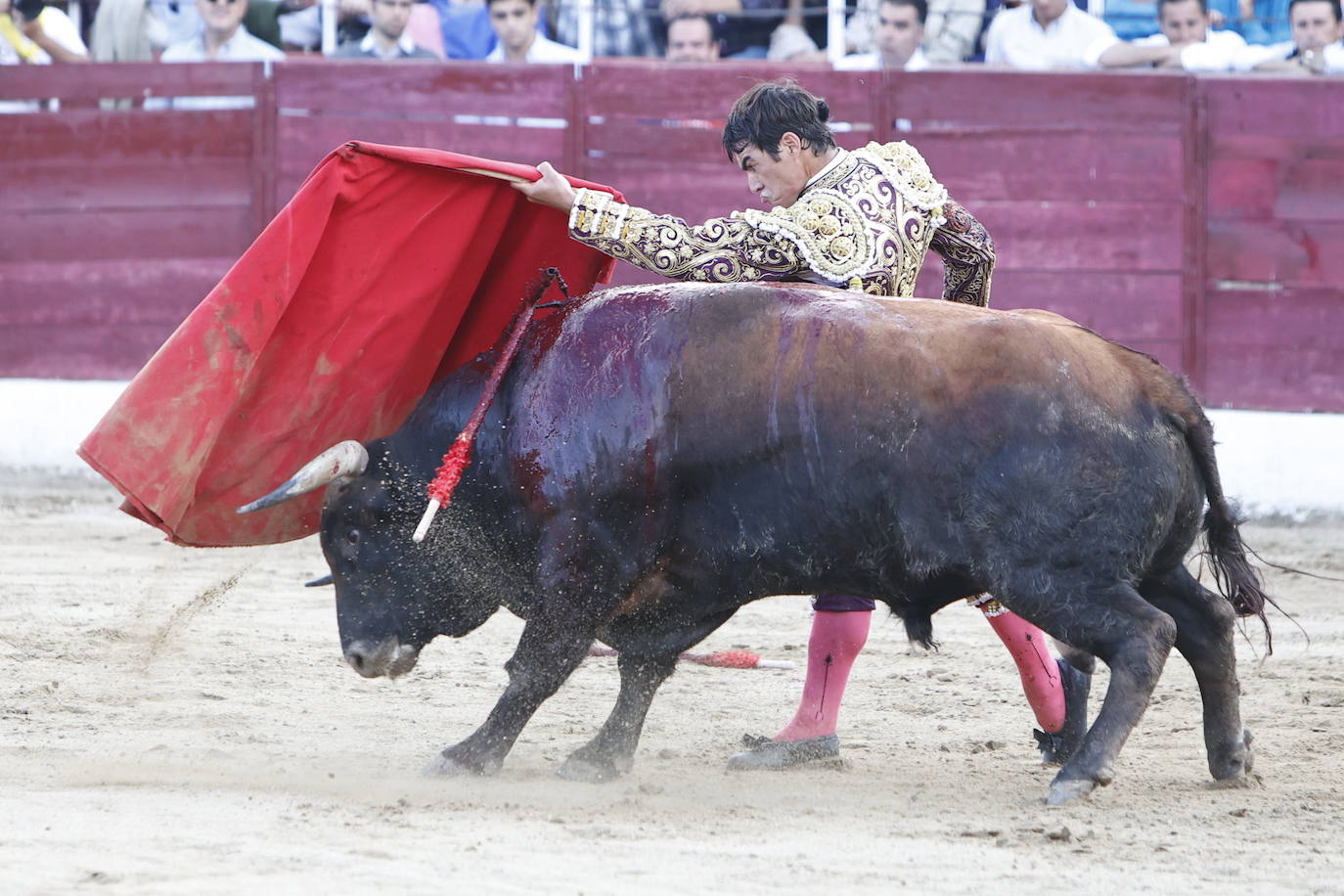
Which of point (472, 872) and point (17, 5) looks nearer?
point (472, 872)

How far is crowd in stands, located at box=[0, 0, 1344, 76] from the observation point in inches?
306

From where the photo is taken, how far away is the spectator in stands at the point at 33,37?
323 inches

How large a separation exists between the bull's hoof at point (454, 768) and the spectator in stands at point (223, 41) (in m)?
5.36

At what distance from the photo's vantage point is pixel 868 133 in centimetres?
795

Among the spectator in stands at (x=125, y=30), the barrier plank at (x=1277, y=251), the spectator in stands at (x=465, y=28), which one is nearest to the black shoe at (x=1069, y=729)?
the barrier plank at (x=1277, y=251)

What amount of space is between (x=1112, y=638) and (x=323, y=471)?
5.07ft

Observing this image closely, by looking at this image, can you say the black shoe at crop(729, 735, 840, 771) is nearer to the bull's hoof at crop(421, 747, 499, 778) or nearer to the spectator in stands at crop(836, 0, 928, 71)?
the bull's hoof at crop(421, 747, 499, 778)

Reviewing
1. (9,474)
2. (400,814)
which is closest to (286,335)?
(400,814)

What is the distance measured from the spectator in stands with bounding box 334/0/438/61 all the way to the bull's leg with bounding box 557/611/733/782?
5.12m

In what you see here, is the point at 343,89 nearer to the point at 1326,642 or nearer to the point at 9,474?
the point at 9,474

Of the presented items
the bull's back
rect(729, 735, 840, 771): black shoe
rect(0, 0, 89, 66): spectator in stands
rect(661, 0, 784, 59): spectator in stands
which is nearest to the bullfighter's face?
the bull's back

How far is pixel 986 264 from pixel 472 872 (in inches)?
72.5

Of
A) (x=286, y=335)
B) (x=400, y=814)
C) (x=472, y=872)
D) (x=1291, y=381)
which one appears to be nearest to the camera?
(x=472, y=872)

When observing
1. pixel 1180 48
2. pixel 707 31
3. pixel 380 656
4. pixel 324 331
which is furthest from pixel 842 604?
pixel 1180 48
